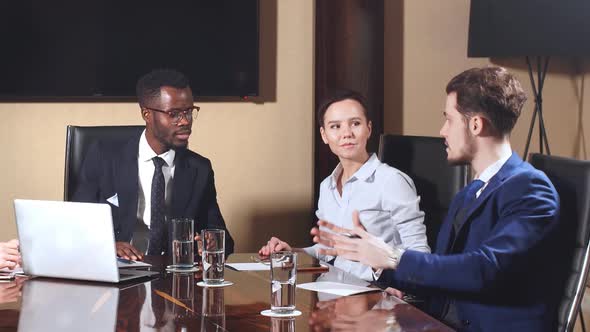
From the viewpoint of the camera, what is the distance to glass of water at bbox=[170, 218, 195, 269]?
2.44m

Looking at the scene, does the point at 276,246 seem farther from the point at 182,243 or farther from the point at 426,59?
the point at 426,59

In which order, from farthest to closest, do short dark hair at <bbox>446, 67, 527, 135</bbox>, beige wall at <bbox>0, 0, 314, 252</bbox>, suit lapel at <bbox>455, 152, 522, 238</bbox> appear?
beige wall at <bbox>0, 0, 314, 252</bbox>
short dark hair at <bbox>446, 67, 527, 135</bbox>
suit lapel at <bbox>455, 152, 522, 238</bbox>

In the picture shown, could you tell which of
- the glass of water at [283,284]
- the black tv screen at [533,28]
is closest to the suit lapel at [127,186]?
the glass of water at [283,284]

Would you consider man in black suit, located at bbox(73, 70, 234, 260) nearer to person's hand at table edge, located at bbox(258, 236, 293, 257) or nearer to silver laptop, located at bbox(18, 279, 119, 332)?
person's hand at table edge, located at bbox(258, 236, 293, 257)

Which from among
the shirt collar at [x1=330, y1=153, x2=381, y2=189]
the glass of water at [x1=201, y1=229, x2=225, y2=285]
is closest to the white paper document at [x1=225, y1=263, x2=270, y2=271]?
the glass of water at [x1=201, y1=229, x2=225, y2=285]

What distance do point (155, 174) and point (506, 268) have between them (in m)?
1.47

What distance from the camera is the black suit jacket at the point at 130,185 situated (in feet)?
10.1

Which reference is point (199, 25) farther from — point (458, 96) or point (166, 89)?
point (458, 96)

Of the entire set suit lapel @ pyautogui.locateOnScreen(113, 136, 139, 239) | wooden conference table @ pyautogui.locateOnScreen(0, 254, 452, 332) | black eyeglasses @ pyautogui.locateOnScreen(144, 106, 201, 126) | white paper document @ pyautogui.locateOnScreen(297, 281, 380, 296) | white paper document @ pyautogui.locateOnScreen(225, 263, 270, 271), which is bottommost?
wooden conference table @ pyautogui.locateOnScreen(0, 254, 452, 332)

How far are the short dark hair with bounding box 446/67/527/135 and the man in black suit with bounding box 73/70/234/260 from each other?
110 cm

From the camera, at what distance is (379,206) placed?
117 inches

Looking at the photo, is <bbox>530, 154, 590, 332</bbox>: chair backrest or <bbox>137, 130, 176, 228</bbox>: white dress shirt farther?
<bbox>137, 130, 176, 228</bbox>: white dress shirt

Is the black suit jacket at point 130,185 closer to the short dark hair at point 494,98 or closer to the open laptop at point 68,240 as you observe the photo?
the open laptop at point 68,240

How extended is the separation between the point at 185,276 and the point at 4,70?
201cm
